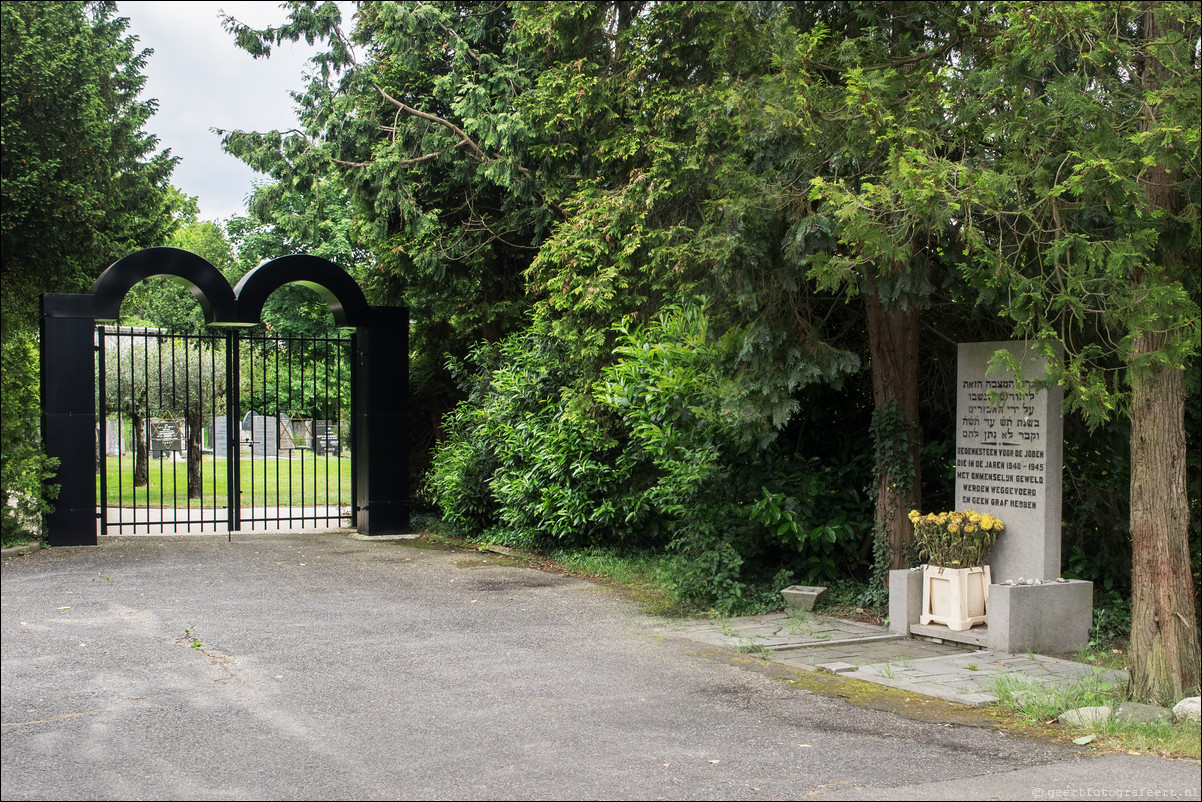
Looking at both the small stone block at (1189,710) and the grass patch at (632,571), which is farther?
the grass patch at (632,571)

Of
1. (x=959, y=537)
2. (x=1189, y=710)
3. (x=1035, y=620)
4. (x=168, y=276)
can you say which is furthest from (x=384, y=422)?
(x=1189, y=710)

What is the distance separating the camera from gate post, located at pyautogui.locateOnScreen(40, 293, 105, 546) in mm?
12836

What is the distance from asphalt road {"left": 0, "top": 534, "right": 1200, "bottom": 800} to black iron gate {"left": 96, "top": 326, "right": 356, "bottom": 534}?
4324 millimetres

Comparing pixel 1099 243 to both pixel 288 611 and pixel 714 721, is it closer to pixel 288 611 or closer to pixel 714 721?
pixel 714 721

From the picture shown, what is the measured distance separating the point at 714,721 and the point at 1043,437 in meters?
3.79

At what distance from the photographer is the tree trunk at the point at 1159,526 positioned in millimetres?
6098

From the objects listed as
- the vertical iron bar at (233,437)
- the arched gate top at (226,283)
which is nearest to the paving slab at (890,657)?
the vertical iron bar at (233,437)

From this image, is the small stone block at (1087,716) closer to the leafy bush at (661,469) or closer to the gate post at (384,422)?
the leafy bush at (661,469)

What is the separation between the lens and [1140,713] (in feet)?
19.0

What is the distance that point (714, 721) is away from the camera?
5859 mm

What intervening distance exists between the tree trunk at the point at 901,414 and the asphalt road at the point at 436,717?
2.25 m

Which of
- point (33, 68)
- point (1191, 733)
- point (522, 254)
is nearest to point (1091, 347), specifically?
point (1191, 733)

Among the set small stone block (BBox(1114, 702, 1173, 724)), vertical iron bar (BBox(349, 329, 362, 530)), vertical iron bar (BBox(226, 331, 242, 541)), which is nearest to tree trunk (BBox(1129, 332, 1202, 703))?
small stone block (BBox(1114, 702, 1173, 724))

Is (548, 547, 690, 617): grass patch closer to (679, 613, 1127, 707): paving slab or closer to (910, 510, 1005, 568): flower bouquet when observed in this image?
(679, 613, 1127, 707): paving slab
